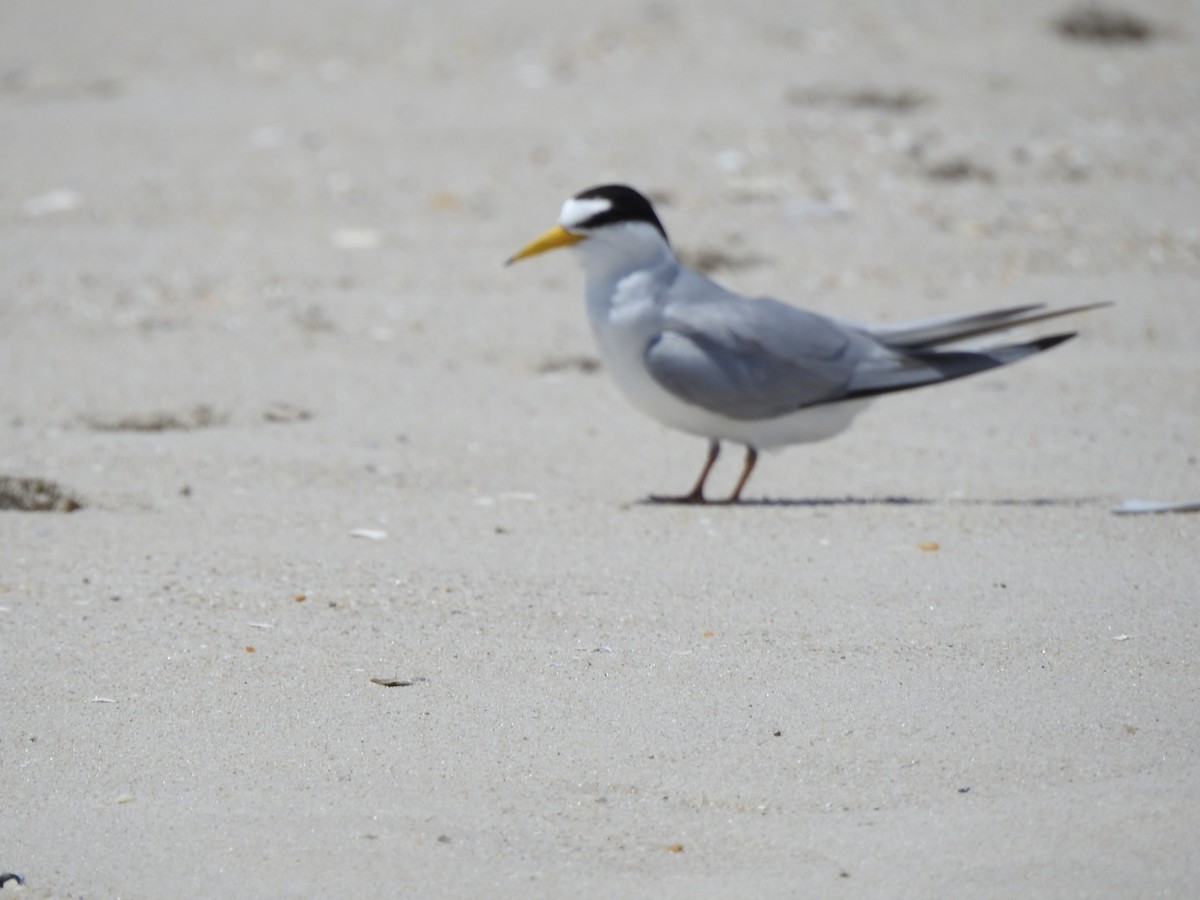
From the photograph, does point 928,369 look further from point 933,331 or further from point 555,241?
point 555,241

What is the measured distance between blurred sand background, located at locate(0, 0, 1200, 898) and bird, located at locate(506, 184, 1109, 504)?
0.29 m

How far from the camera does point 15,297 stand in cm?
793

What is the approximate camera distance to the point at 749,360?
5.47 metres

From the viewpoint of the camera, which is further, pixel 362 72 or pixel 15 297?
pixel 362 72

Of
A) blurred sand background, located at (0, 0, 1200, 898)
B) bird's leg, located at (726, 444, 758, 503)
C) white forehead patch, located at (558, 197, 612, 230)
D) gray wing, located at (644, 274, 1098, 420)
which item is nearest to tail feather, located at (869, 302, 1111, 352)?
gray wing, located at (644, 274, 1098, 420)

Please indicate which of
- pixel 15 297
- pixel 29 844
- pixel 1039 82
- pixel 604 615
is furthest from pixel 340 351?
pixel 1039 82

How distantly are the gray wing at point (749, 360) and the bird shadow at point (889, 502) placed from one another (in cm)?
29

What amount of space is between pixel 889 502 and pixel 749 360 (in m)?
0.63

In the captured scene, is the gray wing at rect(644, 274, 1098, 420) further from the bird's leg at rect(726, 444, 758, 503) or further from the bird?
the bird's leg at rect(726, 444, 758, 503)

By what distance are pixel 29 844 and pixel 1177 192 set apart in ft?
25.2

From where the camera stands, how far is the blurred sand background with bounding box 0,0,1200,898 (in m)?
3.21

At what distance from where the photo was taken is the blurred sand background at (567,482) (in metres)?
3.21

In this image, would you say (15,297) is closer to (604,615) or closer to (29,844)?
(604,615)

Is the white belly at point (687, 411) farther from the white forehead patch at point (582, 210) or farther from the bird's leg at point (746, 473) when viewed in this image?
the white forehead patch at point (582, 210)
